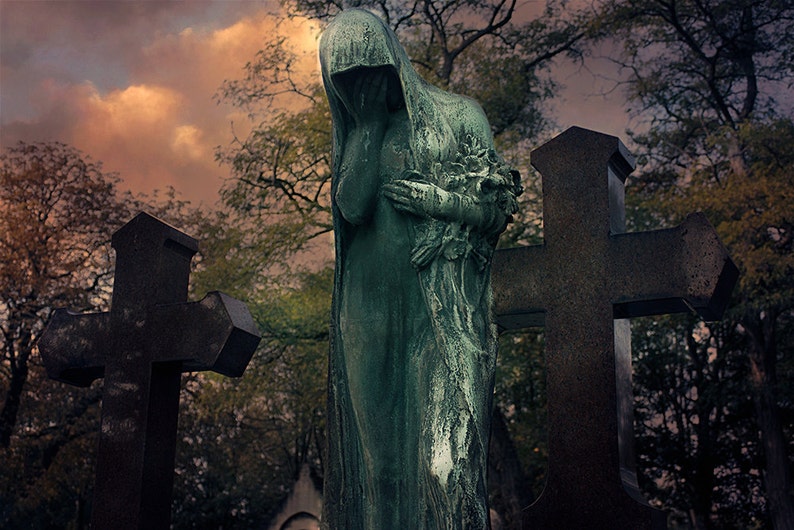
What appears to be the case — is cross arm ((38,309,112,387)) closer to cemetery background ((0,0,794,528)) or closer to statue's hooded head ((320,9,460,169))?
statue's hooded head ((320,9,460,169))

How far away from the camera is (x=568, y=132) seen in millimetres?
5816

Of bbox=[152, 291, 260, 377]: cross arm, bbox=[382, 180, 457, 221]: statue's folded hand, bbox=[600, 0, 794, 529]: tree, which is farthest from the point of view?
bbox=[600, 0, 794, 529]: tree

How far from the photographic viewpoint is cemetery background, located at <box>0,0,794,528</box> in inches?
748

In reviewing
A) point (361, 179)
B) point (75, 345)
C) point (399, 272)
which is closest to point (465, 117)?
point (361, 179)

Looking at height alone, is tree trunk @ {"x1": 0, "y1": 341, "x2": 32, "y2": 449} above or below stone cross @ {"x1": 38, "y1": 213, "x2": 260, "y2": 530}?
above

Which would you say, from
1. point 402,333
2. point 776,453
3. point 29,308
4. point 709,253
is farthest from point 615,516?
point 29,308

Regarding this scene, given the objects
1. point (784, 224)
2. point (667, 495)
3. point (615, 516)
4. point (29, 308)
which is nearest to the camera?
A: point (615, 516)

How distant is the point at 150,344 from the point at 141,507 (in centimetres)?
105

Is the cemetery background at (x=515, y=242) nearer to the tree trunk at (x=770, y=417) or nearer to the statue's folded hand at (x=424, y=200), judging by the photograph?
the tree trunk at (x=770, y=417)

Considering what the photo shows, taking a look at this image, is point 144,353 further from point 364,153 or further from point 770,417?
point 770,417

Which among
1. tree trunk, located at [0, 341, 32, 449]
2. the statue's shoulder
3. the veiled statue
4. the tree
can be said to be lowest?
the veiled statue

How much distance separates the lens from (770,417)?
19.1 m

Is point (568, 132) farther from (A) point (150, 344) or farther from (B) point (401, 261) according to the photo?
(A) point (150, 344)

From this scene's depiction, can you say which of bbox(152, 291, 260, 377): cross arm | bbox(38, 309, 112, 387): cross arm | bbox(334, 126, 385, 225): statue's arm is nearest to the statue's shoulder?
bbox(334, 126, 385, 225): statue's arm
